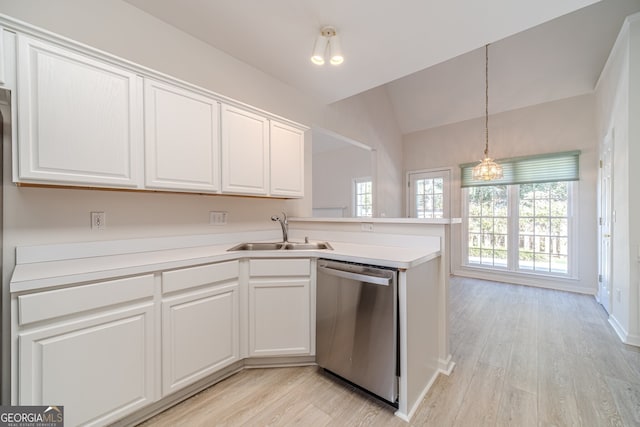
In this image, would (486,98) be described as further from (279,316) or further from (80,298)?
(80,298)

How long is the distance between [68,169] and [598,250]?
5652mm

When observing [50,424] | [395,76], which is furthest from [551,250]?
[50,424]

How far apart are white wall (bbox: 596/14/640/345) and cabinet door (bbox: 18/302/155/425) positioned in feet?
12.5

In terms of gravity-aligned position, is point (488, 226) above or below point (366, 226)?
below

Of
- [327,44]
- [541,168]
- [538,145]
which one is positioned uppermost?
[327,44]

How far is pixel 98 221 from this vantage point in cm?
171

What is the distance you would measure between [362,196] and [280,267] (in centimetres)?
432

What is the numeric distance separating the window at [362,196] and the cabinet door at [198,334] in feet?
14.6

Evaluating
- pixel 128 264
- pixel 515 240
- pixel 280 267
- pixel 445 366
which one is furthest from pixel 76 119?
pixel 515 240

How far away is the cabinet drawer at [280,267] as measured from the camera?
6.21ft

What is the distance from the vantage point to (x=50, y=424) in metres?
1.16

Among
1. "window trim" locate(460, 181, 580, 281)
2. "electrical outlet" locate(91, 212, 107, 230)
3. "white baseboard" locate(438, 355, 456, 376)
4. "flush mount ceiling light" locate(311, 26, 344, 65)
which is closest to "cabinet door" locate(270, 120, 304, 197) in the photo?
"flush mount ceiling light" locate(311, 26, 344, 65)

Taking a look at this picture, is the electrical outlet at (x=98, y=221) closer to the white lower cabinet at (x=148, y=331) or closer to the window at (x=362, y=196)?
the white lower cabinet at (x=148, y=331)

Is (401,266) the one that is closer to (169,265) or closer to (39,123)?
(169,265)
